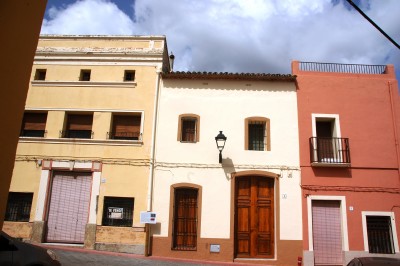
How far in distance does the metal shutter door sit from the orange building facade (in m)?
0.04

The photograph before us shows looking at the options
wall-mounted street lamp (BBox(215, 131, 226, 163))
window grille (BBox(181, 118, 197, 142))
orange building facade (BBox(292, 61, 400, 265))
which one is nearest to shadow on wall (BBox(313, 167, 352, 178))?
orange building facade (BBox(292, 61, 400, 265))

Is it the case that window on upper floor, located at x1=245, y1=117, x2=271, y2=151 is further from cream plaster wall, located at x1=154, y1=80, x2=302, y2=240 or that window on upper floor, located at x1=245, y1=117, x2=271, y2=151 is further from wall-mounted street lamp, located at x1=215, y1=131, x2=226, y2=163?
wall-mounted street lamp, located at x1=215, y1=131, x2=226, y2=163

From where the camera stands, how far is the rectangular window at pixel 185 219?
12.9 meters

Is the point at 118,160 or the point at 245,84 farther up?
the point at 245,84

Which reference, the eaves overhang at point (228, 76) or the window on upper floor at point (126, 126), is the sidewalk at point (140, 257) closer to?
the window on upper floor at point (126, 126)

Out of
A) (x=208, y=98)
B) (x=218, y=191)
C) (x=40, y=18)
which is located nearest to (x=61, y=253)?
(x=218, y=191)

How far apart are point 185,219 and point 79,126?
5910mm

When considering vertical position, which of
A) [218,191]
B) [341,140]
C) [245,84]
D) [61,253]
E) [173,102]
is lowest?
[61,253]

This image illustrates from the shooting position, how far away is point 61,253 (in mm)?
11234

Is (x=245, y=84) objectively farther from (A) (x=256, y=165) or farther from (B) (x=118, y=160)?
(B) (x=118, y=160)

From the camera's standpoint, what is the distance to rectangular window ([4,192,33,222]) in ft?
43.6

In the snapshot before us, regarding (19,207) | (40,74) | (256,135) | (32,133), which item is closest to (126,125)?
(32,133)

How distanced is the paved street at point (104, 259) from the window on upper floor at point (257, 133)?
4.81m

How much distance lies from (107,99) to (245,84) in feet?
19.0
